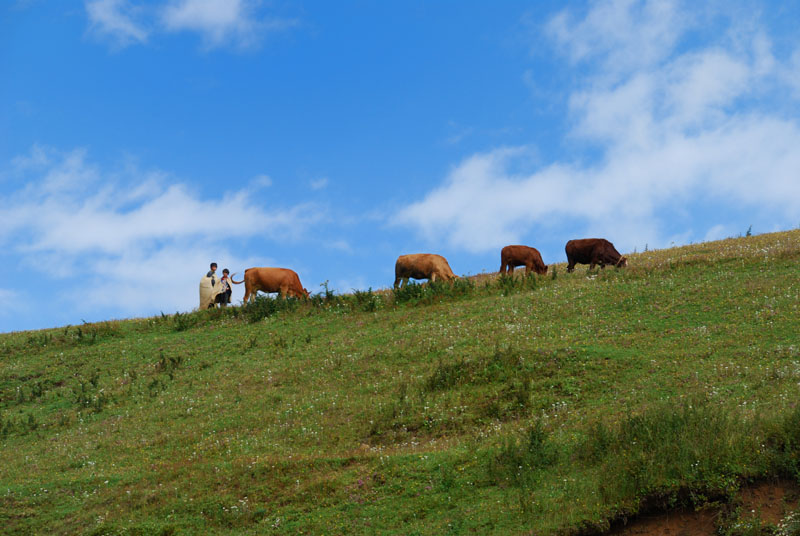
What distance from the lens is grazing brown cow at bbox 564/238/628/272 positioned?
105 feet

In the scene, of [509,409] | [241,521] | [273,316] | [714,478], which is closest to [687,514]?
[714,478]

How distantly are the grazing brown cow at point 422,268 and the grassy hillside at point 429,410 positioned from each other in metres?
3.18

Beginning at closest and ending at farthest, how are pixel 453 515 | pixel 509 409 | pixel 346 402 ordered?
pixel 453 515
pixel 509 409
pixel 346 402

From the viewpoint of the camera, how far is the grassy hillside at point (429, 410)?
12.2 meters

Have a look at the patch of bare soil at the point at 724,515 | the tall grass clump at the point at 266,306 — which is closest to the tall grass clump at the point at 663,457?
the patch of bare soil at the point at 724,515

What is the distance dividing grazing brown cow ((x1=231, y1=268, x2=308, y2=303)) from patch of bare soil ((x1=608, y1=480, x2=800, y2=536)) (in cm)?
2396

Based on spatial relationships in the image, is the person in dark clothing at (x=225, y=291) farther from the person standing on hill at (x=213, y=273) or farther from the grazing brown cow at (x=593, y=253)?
the grazing brown cow at (x=593, y=253)

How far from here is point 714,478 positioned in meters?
11.3

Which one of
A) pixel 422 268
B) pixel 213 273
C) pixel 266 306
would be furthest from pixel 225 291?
pixel 422 268

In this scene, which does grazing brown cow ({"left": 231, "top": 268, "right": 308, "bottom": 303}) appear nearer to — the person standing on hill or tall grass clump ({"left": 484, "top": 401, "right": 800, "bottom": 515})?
the person standing on hill

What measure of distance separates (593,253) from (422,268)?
7.28 m

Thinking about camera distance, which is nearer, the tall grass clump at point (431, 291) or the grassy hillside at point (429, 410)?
the grassy hillside at point (429, 410)

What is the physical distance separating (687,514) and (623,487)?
0.96 m

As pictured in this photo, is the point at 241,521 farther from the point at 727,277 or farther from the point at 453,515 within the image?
the point at 727,277
